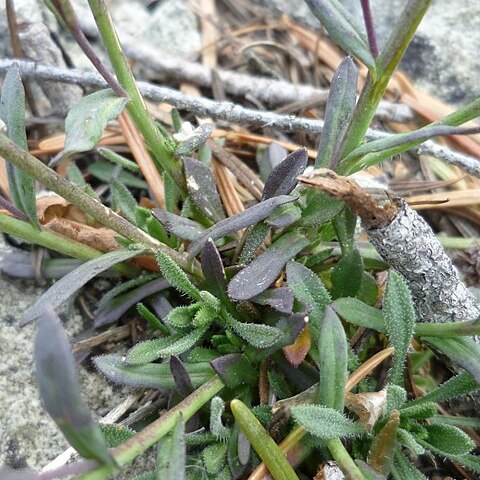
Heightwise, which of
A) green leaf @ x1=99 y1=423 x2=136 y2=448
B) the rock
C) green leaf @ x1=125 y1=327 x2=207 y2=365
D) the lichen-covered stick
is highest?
the rock

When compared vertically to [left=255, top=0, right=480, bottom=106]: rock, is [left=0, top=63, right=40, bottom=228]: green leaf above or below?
below

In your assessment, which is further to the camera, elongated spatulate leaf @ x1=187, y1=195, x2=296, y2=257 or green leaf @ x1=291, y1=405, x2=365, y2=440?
elongated spatulate leaf @ x1=187, y1=195, x2=296, y2=257

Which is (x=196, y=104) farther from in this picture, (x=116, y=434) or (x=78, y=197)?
(x=116, y=434)

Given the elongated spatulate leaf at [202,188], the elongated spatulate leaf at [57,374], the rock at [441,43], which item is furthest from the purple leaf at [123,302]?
the rock at [441,43]

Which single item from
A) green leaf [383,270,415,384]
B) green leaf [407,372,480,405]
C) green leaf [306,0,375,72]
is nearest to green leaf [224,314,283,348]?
green leaf [383,270,415,384]

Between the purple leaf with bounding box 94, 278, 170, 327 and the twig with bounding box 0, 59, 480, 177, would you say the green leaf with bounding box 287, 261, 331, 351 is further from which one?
the twig with bounding box 0, 59, 480, 177

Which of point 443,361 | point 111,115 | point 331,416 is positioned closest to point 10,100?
point 111,115
